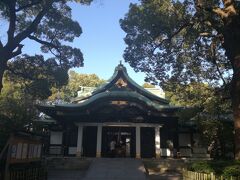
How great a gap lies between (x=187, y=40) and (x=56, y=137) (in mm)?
14772

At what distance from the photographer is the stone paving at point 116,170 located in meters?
17.7

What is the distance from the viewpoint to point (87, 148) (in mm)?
25422

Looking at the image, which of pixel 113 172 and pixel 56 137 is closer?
pixel 113 172

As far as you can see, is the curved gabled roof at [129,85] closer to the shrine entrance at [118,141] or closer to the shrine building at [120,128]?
the shrine building at [120,128]

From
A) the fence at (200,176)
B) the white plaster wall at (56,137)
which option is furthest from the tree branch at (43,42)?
the fence at (200,176)

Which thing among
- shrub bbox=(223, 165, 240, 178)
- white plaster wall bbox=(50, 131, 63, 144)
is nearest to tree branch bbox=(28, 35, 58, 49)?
white plaster wall bbox=(50, 131, 63, 144)

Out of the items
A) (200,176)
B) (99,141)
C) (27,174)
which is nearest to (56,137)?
(99,141)

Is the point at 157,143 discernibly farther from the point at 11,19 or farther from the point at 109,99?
the point at 11,19

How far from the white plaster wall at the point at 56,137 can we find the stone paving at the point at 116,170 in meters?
6.59

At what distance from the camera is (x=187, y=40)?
1998 centimetres

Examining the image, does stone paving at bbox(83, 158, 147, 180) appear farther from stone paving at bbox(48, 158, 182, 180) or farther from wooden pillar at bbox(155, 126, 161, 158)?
wooden pillar at bbox(155, 126, 161, 158)

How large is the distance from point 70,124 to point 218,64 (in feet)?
42.8

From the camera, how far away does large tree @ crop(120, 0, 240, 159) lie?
15.9 m

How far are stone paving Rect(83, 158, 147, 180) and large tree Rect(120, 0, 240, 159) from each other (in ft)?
20.1
